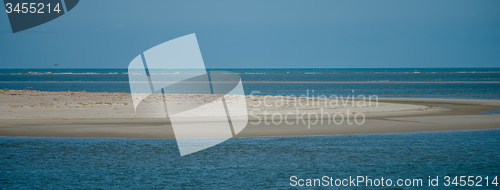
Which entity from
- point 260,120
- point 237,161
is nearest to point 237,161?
point 237,161

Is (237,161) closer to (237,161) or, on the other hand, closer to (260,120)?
(237,161)

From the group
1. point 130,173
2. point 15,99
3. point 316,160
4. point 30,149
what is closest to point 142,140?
point 30,149

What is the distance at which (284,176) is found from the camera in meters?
11.4

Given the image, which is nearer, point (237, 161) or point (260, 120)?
point (237, 161)

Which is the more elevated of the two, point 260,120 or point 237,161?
point 237,161

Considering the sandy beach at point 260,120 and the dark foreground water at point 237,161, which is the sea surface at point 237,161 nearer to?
the dark foreground water at point 237,161

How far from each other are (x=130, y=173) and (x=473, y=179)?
8.32 m

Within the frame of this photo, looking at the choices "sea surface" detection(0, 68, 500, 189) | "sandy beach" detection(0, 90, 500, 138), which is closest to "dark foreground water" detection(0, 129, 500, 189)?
"sea surface" detection(0, 68, 500, 189)

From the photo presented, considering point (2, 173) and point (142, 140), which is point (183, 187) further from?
point (142, 140)

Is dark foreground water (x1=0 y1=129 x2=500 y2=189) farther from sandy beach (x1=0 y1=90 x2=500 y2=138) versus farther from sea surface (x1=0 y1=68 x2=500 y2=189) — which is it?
sandy beach (x1=0 y1=90 x2=500 y2=138)

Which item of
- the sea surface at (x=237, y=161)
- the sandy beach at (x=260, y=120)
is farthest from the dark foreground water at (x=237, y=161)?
the sandy beach at (x=260, y=120)

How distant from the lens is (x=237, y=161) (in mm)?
13164

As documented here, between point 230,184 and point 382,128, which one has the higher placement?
point 230,184

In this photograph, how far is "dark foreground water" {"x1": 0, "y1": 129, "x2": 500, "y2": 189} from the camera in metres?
10.9
